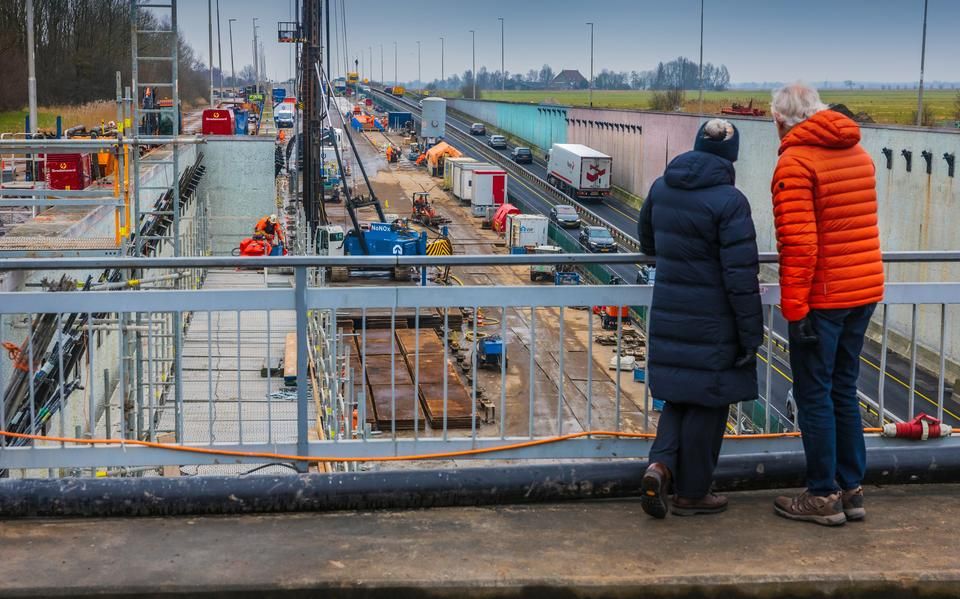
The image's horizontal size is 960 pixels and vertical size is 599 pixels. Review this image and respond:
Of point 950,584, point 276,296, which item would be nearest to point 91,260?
point 276,296

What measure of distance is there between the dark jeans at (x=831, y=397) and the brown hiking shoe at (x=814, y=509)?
41 millimetres

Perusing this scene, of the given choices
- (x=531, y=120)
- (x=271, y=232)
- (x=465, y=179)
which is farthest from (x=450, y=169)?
(x=271, y=232)

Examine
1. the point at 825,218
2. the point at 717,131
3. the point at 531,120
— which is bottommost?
the point at 825,218

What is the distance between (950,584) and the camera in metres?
4.91

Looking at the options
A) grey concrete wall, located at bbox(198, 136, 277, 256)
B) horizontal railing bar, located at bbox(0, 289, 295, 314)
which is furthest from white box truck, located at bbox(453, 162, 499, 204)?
horizontal railing bar, located at bbox(0, 289, 295, 314)

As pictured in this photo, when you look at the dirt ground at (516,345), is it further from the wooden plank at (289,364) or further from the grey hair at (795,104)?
the wooden plank at (289,364)

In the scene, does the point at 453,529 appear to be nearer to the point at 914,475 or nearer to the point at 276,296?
the point at 276,296

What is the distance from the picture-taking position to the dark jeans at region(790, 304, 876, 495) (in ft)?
17.6

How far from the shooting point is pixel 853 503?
5605 mm

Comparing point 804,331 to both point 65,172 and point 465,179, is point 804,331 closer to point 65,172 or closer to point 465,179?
point 65,172

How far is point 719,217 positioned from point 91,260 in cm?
321

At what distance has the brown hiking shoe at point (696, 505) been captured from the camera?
562 cm

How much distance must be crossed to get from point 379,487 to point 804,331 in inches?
88.1

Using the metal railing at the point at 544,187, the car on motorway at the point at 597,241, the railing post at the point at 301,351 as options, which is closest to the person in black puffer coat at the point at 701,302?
the railing post at the point at 301,351
